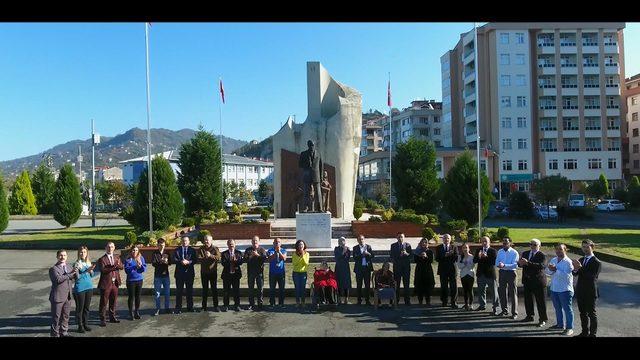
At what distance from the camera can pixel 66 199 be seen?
30422 mm

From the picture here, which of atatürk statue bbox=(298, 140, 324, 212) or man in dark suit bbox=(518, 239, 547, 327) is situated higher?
atatürk statue bbox=(298, 140, 324, 212)

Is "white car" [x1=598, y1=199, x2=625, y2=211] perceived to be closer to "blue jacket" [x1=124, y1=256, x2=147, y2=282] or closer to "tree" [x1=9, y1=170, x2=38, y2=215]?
"blue jacket" [x1=124, y1=256, x2=147, y2=282]

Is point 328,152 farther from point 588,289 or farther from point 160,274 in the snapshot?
point 588,289

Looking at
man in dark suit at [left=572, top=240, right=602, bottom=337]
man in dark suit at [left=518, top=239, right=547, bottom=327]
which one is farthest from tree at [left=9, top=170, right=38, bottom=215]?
man in dark suit at [left=572, top=240, right=602, bottom=337]

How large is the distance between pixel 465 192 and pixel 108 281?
17.4 metres

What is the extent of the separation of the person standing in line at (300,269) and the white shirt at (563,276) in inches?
184

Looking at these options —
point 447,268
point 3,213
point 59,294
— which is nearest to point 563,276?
point 447,268

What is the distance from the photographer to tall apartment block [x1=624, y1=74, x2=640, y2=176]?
62.0 metres

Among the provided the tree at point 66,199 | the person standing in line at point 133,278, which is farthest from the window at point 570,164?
the person standing in line at point 133,278

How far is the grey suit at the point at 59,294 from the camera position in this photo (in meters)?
8.44

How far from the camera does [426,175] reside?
28125 millimetres

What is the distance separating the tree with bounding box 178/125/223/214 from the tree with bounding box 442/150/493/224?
42.5 ft

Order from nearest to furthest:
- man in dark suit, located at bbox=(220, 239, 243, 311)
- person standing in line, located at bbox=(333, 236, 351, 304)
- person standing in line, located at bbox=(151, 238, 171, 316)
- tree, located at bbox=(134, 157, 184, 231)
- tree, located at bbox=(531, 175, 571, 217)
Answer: person standing in line, located at bbox=(151, 238, 171, 316) < man in dark suit, located at bbox=(220, 239, 243, 311) < person standing in line, located at bbox=(333, 236, 351, 304) < tree, located at bbox=(134, 157, 184, 231) < tree, located at bbox=(531, 175, 571, 217)
